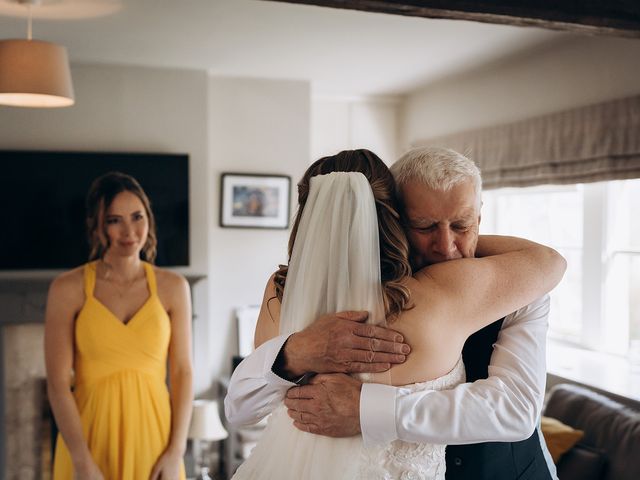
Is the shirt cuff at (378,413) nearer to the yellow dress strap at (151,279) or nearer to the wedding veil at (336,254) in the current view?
the wedding veil at (336,254)

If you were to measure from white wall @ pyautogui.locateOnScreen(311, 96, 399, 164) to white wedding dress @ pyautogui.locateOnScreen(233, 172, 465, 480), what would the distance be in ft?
14.8

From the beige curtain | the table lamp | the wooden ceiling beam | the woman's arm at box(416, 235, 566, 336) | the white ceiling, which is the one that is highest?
the white ceiling

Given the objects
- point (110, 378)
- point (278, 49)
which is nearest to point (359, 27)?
point (278, 49)

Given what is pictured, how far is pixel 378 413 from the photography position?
1.28 metres

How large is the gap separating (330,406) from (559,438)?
220 centimetres

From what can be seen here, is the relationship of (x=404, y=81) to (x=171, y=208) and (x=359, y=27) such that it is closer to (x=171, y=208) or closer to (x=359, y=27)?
(x=359, y=27)

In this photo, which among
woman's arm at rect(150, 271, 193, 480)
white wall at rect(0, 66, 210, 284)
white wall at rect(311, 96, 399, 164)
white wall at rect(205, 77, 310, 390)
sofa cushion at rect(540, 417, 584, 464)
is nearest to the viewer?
woman's arm at rect(150, 271, 193, 480)

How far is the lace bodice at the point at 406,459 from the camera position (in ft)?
4.38

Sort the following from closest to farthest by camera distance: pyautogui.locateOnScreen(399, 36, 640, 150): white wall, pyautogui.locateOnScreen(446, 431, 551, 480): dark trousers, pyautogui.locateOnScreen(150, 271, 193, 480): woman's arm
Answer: pyautogui.locateOnScreen(446, 431, 551, 480): dark trousers < pyautogui.locateOnScreen(150, 271, 193, 480): woman's arm < pyautogui.locateOnScreen(399, 36, 640, 150): white wall

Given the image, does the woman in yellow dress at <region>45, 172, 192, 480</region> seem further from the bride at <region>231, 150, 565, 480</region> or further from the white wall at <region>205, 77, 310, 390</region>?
the white wall at <region>205, 77, 310, 390</region>

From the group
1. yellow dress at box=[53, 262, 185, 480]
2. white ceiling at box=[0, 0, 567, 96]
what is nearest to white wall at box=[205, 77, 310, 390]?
white ceiling at box=[0, 0, 567, 96]

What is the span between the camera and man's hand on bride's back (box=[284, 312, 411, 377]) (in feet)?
4.26

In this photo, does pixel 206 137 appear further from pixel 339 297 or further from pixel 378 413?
pixel 378 413

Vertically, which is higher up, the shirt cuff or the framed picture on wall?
the framed picture on wall
